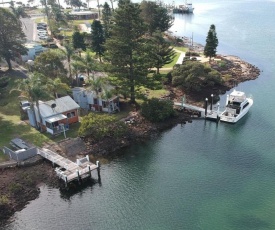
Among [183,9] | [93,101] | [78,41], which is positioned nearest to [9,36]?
[78,41]

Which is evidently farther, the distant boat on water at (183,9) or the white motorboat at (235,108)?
the distant boat on water at (183,9)

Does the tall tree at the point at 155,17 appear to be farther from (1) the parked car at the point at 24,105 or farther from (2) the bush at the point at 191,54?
(1) the parked car at the point at 24,105

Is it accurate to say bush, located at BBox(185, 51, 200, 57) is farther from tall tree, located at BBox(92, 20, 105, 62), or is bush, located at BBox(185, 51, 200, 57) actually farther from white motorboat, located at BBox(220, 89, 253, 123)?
white motorboat, located at BBox(220, 89, 253, 123)

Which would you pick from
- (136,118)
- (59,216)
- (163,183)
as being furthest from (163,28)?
(59,216)

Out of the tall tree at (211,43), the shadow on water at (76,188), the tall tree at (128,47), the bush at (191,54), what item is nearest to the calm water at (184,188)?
the shadow on water at (76,188)

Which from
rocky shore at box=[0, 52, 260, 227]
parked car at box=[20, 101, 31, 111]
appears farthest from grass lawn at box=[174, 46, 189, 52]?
parked car at box=[20, 101, 31, 111]

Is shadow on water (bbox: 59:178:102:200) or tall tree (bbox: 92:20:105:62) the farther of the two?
tall tree (bbox: 92:20:105:62)

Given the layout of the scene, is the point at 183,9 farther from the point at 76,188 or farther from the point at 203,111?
the point at 76,188
